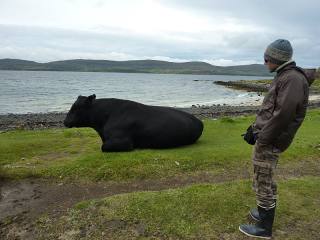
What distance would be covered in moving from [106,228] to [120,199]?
125 centimetres

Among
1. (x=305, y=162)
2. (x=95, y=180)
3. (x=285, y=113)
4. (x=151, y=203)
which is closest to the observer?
(x=285, y=113)

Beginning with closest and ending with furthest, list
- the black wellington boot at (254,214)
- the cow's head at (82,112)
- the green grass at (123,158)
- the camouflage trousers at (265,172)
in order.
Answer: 1. the camouflage trousers at (265,172)
2. the black wellington boot at (254,214)
3. the green grass at (123,158)
4. the cow's head at (82,112)

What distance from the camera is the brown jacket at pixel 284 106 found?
621 centimetres

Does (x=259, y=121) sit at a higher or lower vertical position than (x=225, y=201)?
higher

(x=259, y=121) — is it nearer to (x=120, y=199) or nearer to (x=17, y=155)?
(x=120, y=199)

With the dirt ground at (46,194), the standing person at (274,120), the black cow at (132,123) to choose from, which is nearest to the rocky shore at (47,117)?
the black cow at (132,123)

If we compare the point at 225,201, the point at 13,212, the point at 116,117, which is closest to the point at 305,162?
the point at 225,201

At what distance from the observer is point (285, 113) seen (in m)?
6.22

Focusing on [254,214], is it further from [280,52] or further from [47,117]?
[47,117]

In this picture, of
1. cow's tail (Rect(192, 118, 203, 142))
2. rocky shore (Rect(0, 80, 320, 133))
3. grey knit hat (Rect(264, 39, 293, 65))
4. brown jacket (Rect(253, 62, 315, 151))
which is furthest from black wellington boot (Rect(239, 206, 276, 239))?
rocky shore (Rect(0, 80, 320, 133))

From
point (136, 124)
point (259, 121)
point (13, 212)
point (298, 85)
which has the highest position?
point (298, 85)

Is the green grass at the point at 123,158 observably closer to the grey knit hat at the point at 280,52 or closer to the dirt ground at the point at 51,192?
the dirt ground at the point at 51,192

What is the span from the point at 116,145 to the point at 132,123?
0.96 meters

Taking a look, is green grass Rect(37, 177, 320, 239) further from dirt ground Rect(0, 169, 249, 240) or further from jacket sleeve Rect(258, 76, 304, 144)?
jacket sleeve Rect(258, 76, 304, 144)
